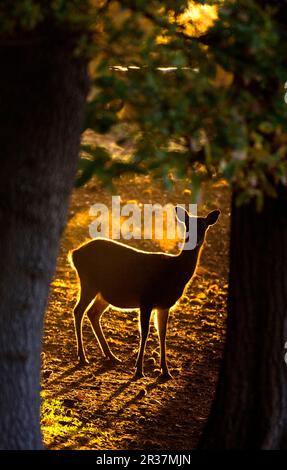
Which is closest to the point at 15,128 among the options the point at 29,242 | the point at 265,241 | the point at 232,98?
the point at 29,242

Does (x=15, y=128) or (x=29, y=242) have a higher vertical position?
(x=15, y=128)

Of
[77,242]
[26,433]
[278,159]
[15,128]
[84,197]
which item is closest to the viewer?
[278,159]

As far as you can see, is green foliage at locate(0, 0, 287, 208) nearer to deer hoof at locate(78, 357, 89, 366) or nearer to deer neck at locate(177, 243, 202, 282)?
deer neck at locate(177, 243, 202, 282)

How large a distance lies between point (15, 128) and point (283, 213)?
194 centimetres

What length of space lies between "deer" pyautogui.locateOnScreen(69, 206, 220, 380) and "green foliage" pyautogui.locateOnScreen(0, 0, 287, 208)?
144 inches

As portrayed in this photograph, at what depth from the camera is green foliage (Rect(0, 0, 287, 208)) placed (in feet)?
16.0

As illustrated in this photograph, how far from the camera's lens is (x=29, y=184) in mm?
5449

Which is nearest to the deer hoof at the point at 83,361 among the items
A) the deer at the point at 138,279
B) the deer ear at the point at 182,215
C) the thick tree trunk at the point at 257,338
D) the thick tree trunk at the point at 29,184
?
the deer at the point at 138,279

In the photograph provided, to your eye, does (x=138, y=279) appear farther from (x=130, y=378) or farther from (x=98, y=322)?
(x=130, y=378)

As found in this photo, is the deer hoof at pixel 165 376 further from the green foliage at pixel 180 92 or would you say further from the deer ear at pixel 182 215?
the green foliage at pixel 180 92

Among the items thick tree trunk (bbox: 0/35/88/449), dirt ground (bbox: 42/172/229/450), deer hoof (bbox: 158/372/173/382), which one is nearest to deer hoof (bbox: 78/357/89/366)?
dirt ground (bbox: 42/172/229/450)

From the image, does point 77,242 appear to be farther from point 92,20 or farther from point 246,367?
point 92,20

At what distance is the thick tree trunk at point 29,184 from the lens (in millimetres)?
5398
